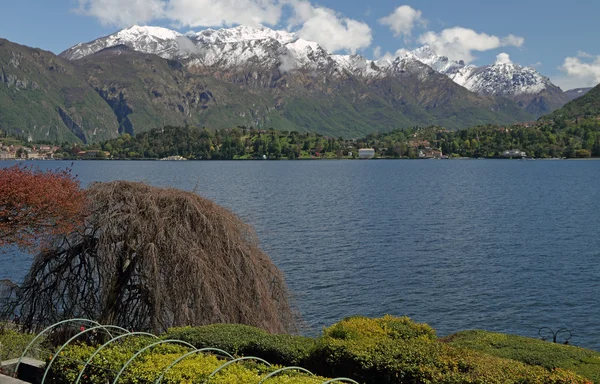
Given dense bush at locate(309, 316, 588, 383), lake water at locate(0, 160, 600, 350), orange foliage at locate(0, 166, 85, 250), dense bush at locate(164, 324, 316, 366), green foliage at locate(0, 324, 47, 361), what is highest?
orange foliage at locate(0, 166, 85, 250)

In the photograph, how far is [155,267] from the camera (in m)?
25.0

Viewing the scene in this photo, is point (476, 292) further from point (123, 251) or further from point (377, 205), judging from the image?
point (377, 205)

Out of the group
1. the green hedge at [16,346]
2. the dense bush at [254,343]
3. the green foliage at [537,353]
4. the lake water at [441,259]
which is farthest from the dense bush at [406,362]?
the lake water at [441,259]

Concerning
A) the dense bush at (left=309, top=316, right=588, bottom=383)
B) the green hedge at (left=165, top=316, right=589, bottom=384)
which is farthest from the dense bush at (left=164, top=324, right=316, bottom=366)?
the dense bush at (left=309, top=316, right=588, bottom=383)

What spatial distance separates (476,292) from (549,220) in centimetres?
4707

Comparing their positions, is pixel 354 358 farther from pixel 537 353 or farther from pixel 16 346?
pixel 16 346

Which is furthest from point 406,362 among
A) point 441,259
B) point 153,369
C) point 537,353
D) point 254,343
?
point 441,259

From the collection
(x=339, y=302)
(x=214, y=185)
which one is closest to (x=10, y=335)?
(x=339, y=302)

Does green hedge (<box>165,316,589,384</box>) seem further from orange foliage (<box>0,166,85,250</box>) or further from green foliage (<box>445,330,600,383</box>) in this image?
orange foliage (<box>0,166,85,250</box>)

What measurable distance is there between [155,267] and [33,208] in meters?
6.45

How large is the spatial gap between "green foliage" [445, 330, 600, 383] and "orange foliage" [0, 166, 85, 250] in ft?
60.6

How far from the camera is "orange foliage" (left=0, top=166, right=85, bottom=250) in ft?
81.0

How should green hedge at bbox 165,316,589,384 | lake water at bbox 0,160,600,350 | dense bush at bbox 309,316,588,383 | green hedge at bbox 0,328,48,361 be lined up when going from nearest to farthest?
dense bush at bbox 309,316,588,383 < green hedge at bbox 165,316,589,384 < green hedge at bbox 0,328,48,361 < lake water at bbox 0,160,600,350

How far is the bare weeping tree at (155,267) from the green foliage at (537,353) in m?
10.6
